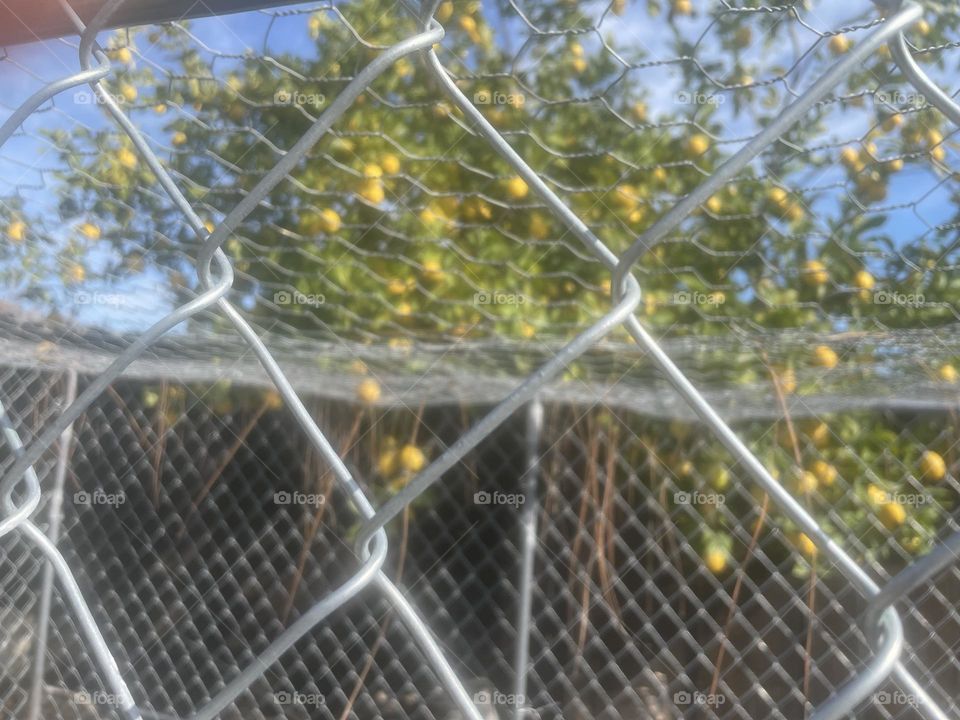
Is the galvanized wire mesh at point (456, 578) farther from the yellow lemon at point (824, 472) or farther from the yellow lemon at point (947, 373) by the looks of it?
the yellow lemon at point (947, 373)

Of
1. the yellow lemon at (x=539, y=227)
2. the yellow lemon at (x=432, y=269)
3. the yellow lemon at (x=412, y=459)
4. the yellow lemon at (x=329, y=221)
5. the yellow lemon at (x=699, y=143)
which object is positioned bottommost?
the yellow lemon at (x=699, y=143)

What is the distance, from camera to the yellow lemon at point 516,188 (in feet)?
3.84

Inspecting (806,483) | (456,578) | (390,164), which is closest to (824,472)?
(806,483)

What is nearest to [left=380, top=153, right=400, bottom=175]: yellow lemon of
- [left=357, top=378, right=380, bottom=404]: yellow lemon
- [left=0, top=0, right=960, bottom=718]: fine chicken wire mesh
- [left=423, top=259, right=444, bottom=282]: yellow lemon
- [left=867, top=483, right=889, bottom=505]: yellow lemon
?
[left=0, top=0, right=960, bottom=718]: fine chicken wire mesh

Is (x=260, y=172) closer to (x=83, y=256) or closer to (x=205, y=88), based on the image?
(x=205, y=88)

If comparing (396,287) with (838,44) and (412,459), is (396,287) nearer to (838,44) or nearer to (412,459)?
(412,459)

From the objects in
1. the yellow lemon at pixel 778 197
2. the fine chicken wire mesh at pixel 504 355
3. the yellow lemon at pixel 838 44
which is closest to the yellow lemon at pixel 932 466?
the fine chicken wire mesh at pixel 504 355

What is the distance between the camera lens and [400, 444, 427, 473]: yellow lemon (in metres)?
1.47

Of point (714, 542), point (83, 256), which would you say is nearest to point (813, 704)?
point (714, 542)

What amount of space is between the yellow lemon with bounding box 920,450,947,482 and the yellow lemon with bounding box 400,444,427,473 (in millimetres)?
830

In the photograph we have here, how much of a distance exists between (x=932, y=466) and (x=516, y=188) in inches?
30.9

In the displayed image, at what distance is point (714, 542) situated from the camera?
139 cm

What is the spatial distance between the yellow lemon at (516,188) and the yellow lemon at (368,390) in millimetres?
415

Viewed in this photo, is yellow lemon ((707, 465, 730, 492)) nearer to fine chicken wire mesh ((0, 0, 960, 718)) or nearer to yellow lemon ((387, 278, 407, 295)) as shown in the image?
fine chicken wire mesh ((0, 0, 960, 718))
